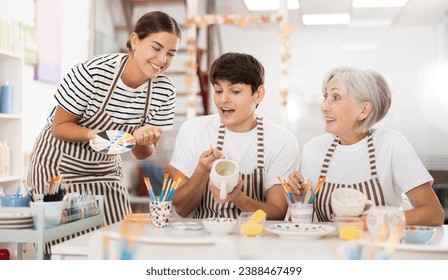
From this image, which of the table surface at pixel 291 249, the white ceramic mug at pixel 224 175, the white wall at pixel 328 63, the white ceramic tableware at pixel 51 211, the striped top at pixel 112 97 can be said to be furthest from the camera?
the white wall at pixel 328 63

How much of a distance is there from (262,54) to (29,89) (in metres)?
1.33

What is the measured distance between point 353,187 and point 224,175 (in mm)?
422

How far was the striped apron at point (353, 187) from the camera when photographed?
1655 mm

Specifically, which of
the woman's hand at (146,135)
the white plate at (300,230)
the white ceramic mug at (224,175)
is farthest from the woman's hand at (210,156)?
the white plate at (300,230)

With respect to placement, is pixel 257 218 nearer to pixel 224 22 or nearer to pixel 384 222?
pixel 384 222

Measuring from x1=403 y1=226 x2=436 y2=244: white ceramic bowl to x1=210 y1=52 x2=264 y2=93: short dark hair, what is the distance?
27.3 inches

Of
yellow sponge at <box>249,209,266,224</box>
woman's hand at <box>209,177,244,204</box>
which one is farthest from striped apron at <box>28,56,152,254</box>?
yellow sponge at <box>249,209,266,224</box>

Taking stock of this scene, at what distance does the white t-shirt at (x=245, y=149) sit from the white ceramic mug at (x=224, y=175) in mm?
255

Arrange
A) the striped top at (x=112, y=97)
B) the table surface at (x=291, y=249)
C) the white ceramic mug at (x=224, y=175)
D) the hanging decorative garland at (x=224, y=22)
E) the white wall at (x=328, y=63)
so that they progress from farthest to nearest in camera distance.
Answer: the hanging decorative garland at (x=224, y=22) < the white wall at (x=328, y=63) < the striped top at (x=112, y=97) < the white ceramic mug at (x=224, y=175) < the table surface at (x=291, y=249)

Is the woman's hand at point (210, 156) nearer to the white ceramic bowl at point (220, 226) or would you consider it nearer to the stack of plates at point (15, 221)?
the white ceramic bowl at point (220, 226)

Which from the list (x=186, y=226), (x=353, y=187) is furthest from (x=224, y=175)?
(x=353, y=187)

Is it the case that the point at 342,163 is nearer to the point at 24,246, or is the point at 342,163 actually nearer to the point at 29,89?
the point at 24,246

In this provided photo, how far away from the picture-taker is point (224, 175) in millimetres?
1501
